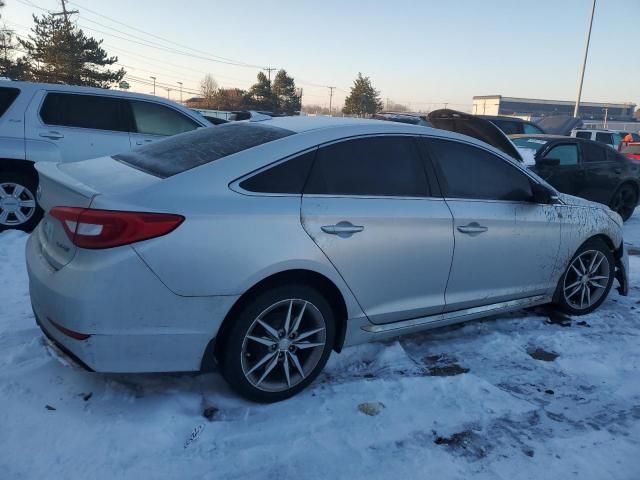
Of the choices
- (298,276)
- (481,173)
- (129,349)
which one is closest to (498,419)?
(298,276)

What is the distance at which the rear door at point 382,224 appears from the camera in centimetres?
293

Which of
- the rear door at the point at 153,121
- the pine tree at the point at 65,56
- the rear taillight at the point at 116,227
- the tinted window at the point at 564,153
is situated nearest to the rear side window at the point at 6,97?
the rear door at the point at 153,121

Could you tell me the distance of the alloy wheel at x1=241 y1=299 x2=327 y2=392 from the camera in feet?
9.13

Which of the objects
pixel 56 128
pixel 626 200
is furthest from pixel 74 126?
pixel 626 200

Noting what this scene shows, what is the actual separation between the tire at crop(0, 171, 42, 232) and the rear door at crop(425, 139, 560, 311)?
4790 mm

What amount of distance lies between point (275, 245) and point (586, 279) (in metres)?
3.16

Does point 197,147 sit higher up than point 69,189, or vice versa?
point 197,147

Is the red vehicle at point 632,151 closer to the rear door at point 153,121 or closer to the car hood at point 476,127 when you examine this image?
the car hood at point 476,127

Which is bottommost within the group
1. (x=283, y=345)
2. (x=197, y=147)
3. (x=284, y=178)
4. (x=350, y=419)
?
(x=350, y=419)

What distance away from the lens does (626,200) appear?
947cm

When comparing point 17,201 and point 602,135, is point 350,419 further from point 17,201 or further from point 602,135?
point 602,135

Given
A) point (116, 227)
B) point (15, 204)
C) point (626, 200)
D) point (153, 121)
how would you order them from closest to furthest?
point (116, 227) → point (15, 204) → point (153, 121) → point (626, 200)

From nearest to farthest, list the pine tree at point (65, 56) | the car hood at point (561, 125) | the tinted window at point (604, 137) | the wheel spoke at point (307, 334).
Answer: the wheel spoke at point (307, 334) → the car hood at point (561, 125) → the tinted window at point (604, 137) → the pine tree at point (65, 56)

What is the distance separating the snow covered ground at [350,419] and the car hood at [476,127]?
3.27 meters
